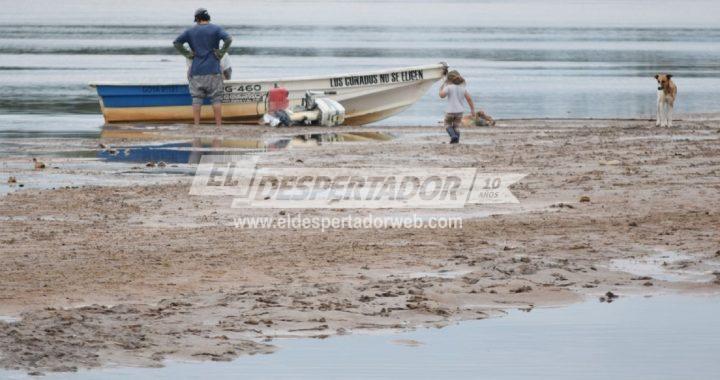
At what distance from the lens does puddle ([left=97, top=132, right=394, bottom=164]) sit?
767 inches

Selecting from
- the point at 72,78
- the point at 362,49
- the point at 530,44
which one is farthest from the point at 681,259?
the point at 530,44

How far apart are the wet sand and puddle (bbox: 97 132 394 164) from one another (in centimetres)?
345

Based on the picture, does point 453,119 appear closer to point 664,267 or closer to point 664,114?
point 664,114

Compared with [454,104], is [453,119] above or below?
below

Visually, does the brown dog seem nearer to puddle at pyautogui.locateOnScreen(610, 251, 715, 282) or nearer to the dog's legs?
the dog's legs

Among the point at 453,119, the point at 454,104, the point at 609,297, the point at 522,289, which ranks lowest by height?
the point at 609,297

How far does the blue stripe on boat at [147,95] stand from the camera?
25.7m

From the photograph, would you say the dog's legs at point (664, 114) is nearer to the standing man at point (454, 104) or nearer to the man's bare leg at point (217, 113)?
the standing man at point (454, 104)

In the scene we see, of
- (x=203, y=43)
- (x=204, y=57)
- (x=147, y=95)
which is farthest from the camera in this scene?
(x=147, y=95)

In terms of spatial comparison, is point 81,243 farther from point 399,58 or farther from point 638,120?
point 399,58

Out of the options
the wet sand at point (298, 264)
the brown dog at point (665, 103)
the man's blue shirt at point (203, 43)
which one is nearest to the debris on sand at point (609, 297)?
the wet sand at point (298, 264)

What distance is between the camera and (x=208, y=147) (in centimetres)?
2114

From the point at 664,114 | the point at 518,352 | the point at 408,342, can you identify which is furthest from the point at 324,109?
the point at 518,352

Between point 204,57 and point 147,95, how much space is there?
7.57 feet
